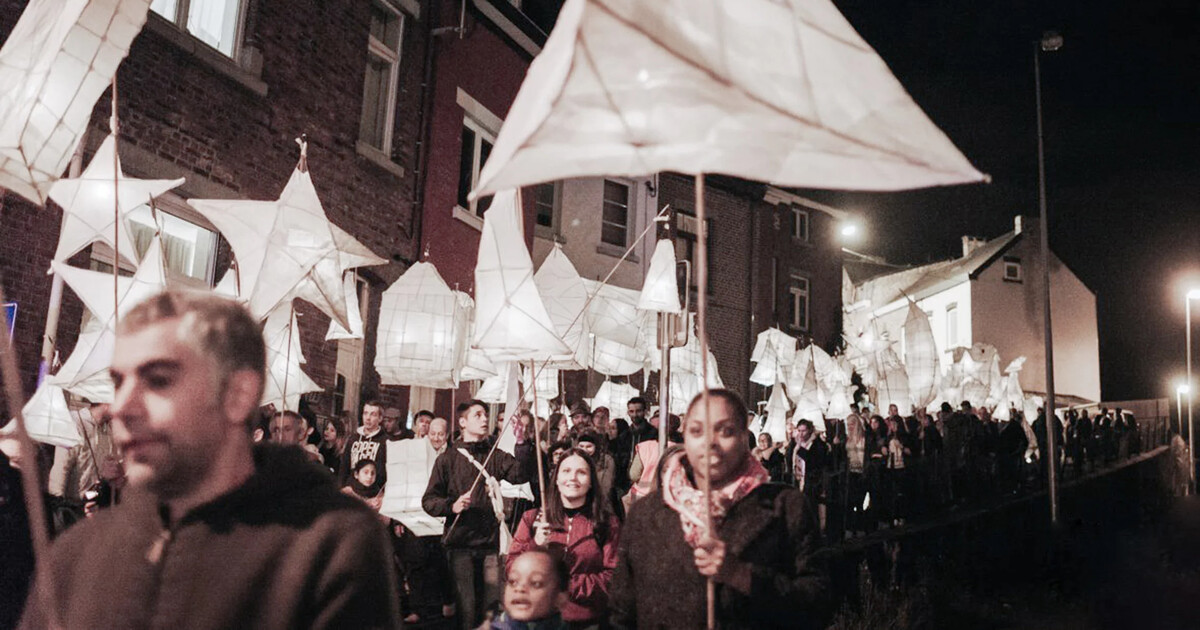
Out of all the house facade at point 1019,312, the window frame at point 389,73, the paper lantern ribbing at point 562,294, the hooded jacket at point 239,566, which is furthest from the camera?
the house facade at point 1019,312

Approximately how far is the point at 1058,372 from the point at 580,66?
43.8 metres

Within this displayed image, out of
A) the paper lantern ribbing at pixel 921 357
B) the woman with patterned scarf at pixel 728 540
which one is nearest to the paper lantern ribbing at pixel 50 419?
the woman with patterned scarf at pixel 728 540

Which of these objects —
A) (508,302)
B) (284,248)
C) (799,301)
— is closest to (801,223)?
(799,301)

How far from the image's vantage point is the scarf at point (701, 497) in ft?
11.6

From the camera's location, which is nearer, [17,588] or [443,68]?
[17,588]

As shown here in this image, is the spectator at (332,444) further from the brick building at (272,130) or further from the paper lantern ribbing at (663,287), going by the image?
the paper lantern ribbing at (663,287)

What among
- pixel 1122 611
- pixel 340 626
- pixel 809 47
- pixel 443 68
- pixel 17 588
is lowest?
pixel 1122 611

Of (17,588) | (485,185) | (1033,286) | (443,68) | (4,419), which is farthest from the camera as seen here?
(1033,286)

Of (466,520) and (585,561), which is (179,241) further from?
(585,561)

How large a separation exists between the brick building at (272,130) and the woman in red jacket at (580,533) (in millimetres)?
5166

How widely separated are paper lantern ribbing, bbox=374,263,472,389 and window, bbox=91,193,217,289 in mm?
2362

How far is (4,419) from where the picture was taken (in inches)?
315

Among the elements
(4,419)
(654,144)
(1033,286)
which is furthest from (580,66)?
(1033,286)

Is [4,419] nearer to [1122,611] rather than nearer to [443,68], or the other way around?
[443,68]
